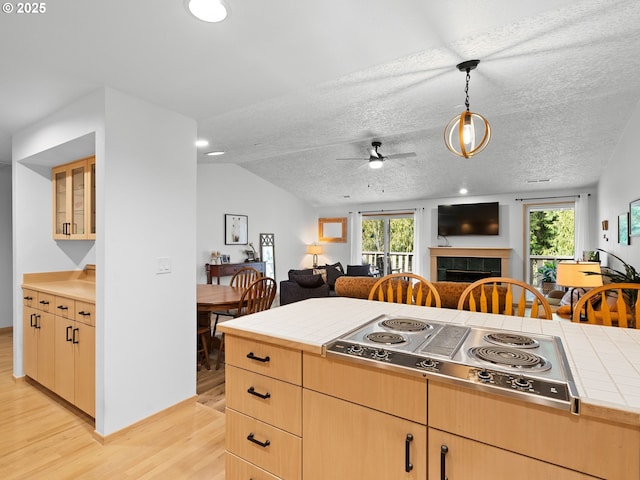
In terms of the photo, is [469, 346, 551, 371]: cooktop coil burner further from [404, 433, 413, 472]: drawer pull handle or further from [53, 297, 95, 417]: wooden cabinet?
[53, 297, 95, 417]: wooden cabinet

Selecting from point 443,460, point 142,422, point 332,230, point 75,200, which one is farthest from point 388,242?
point 443,460

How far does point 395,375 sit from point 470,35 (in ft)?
5.72

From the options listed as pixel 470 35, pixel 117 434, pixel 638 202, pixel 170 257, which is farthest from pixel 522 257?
pixel 117 434

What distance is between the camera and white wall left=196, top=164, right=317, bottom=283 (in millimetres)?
6348

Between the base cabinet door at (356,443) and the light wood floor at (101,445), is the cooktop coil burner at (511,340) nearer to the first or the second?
the base cabinet door at (356,443)

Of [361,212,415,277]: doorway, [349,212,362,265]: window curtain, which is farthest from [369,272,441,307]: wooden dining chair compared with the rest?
[349,212,362,265]: window curtain

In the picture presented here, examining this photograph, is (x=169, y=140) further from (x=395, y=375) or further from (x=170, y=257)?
(x=395, y=375)

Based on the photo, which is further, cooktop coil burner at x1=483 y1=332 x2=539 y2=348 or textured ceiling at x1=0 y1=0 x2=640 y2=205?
textured ceiling at x1=0 y1=0 x2=640 y2=205

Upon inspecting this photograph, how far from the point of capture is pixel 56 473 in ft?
6.35

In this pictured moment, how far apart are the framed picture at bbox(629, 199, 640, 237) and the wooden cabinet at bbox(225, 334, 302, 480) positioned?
3415 millimetres

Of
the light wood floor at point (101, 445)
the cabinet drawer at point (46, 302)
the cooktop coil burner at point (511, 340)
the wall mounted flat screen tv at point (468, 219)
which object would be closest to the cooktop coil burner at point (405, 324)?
the cooktop coil burner at point (511, 340)

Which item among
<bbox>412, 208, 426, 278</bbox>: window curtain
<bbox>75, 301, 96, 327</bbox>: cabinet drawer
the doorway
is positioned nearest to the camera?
<bbox>75, 301, 96, 327</bbox>: cabinet drawer

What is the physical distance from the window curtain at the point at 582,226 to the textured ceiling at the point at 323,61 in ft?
9.57

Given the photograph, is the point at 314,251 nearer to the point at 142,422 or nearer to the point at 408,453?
the point at 142,422
